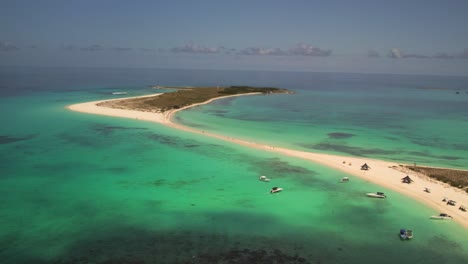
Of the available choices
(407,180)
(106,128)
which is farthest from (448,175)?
(106,128)

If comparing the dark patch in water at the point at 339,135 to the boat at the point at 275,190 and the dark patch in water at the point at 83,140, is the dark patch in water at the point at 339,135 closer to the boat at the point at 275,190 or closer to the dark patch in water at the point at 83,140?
the boat at the point at 275,190

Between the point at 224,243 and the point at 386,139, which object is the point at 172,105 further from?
the point at 224,243

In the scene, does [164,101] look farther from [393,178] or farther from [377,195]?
[377,195]

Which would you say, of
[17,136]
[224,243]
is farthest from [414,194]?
[17,136]

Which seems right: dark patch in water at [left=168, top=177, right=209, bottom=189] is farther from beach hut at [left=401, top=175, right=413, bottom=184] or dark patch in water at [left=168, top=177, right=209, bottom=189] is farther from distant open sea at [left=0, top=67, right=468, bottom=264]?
beach hut at [left=401, top=175, right=413, bottom=184]

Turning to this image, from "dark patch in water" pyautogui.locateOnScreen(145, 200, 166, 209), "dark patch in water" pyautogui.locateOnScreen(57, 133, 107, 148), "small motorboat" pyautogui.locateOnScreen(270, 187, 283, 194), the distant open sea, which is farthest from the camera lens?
"dark patch in water" pyautogui.locateOnScreen(57, 133, 107, 148)

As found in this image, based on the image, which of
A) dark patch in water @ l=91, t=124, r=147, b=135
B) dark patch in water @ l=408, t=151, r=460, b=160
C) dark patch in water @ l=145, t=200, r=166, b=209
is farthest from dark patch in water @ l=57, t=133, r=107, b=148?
dark patch in water @ l=408, t=151, r=460, b=160

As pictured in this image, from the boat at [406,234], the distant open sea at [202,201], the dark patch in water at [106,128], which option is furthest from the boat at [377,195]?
the dark patch in water at [106,128]

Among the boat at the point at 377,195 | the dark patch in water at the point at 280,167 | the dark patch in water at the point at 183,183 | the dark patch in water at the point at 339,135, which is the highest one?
the dark patch in water at the point at 339,135
